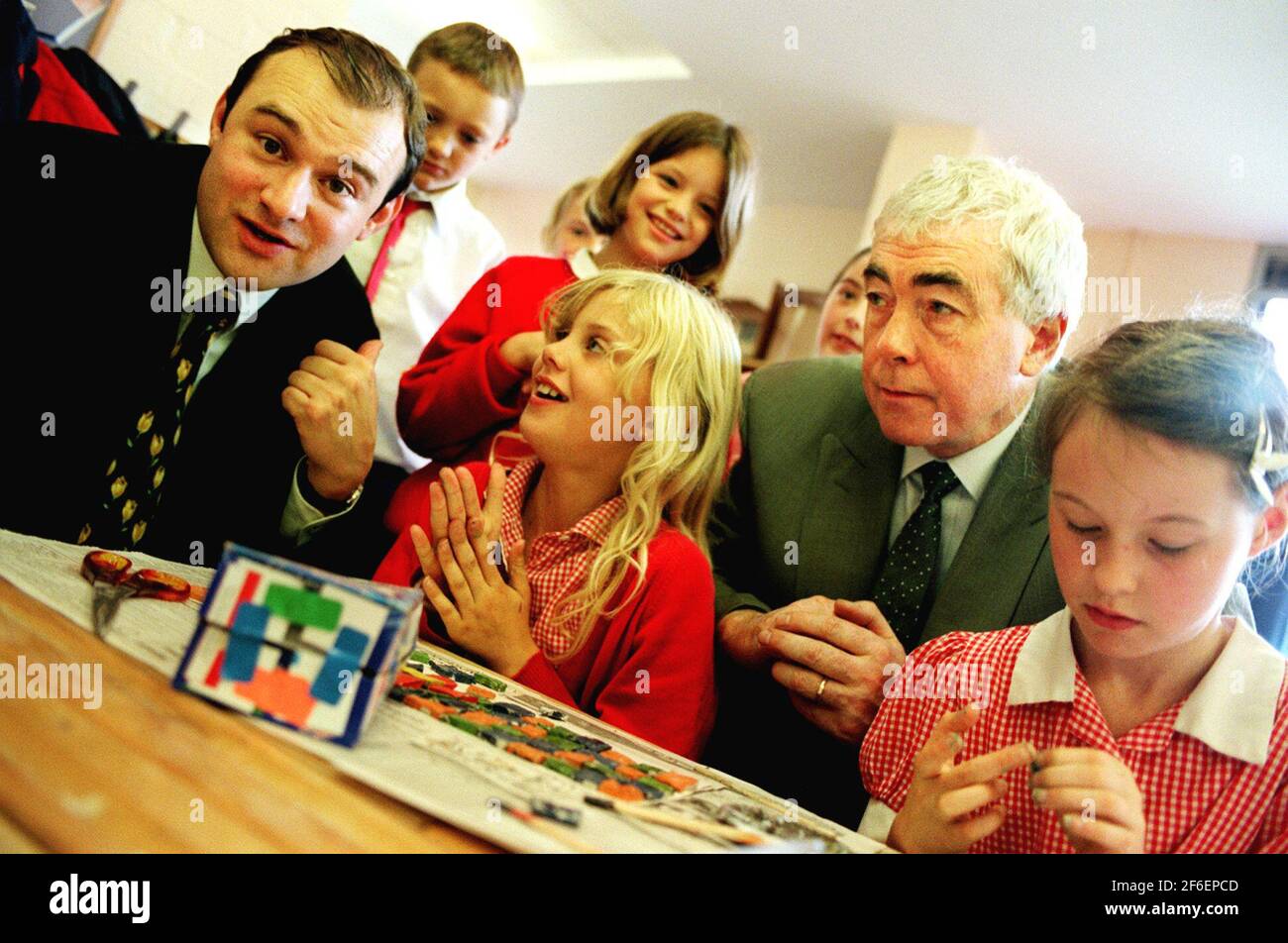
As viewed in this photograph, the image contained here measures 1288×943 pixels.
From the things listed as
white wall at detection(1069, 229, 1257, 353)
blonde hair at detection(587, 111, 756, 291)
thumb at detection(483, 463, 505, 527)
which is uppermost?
white wall at detection(1069, 229, 1257, 353)

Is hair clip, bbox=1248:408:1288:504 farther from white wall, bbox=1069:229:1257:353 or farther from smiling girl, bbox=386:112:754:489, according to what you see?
white wall, bbox=1069:229:1257:353

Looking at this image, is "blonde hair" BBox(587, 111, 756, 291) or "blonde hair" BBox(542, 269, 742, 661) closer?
"blonde hair" BBox(542, 269, 742, 661)

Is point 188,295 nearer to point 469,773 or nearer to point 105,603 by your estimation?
point 105,603

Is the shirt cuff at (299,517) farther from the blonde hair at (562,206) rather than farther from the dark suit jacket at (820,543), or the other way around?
the blonde hair at (562,206)

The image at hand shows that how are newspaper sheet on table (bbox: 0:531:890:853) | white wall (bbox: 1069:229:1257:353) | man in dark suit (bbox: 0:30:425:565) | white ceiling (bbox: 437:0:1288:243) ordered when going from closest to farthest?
newspaper sheet on table (bbox: 0:531:890:853)
man in dark suit (bbox: 0:30:425:565)
white ceiling (bbox: 437:0:1288:243)
white wall (bbox: 1069:229:1257:353)

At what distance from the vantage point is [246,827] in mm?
593

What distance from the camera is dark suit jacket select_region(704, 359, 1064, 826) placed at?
4.79 ft

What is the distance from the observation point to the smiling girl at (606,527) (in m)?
1.34

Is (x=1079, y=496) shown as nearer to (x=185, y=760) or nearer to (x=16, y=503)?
(x=185, y=760)

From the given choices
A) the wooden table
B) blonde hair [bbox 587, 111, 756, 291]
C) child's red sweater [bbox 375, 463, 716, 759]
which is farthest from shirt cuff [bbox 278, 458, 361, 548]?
blonde hair [bbox 587, 111, 756, 291]

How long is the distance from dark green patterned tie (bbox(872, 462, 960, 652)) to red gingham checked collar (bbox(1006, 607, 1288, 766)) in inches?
17.4

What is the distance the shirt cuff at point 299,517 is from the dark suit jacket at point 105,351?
0.17 ft

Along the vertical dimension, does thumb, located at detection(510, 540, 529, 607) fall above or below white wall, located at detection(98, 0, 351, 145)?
below
